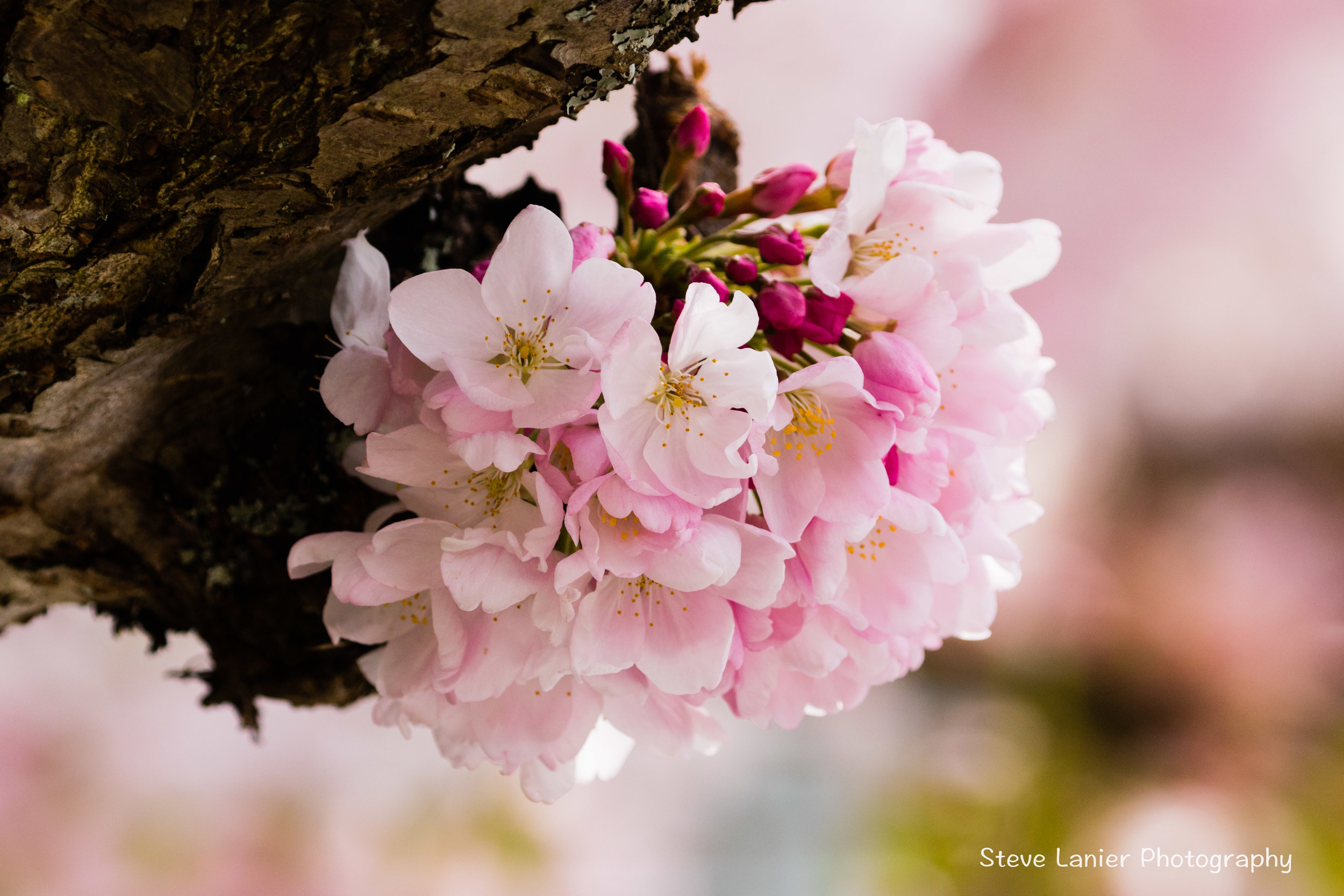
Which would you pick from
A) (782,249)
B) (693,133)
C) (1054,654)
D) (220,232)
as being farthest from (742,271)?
(1054,654)

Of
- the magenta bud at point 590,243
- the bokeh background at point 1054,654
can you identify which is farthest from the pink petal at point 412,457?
the bokeh background at point 1054,654

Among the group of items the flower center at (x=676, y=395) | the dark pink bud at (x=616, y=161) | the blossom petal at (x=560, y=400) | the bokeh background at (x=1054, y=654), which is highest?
the dark pink bud at (x=616, y=161)

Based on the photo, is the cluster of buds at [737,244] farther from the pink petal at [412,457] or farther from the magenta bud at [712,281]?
the pink petal at [412,457]

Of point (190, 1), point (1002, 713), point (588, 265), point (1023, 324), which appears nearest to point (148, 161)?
point (190, 1)

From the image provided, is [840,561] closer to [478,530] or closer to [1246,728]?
[478,530]

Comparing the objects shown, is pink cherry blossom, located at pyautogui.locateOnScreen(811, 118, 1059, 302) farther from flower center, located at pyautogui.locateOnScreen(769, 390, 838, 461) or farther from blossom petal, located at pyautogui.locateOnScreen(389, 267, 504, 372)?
blossom petal, located at pyautogui.locateOnScreen(389, 267, 504, 372)
